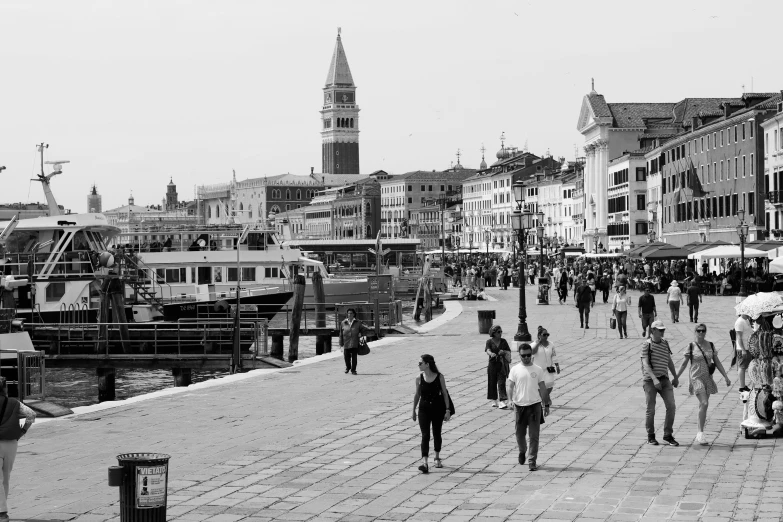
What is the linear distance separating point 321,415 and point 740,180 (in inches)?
2131

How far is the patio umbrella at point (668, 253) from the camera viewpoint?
186 feet

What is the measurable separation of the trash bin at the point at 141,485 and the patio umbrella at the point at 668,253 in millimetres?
48235

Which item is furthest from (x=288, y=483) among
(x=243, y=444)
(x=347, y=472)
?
(x=243, y=444)

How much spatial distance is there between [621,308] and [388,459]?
19202mm

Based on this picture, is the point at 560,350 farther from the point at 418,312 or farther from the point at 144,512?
the point at 144,512

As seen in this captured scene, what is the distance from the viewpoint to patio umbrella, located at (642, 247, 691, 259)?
186 feet

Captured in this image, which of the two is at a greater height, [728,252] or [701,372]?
[728,252]

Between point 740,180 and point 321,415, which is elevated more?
point 740,180

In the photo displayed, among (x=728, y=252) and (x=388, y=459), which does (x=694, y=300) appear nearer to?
(x=728, y=252)

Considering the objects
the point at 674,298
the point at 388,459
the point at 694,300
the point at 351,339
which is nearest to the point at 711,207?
the point at 694,300

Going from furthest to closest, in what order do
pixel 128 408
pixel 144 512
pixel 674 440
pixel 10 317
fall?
1. pixel 10 317
2. pixel 128 408
3. pixel 674 440
4. pixel 144 512

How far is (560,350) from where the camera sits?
30016 millimetres

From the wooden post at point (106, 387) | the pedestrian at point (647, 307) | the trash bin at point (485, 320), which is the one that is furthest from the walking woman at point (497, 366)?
the trash bin at point (485, 320)

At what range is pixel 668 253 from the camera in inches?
2259
